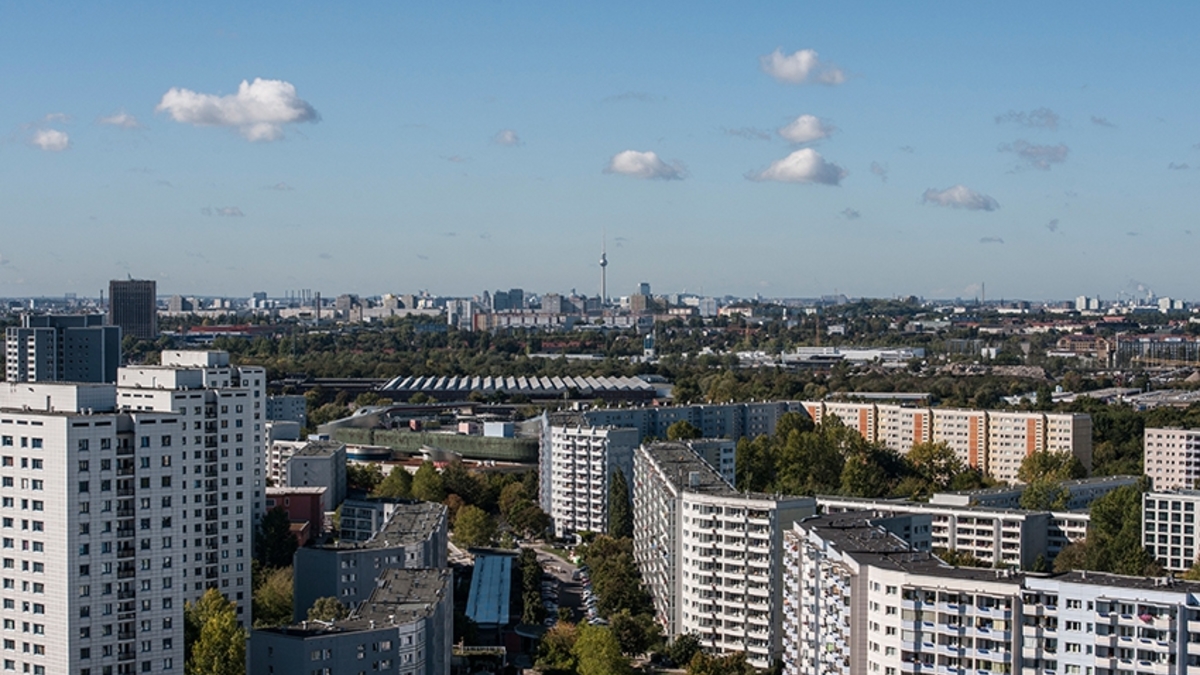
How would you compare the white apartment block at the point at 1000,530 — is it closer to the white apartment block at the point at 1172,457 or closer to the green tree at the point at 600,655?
the green tree at the point at 600,655

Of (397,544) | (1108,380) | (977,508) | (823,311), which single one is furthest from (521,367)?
(823,311)

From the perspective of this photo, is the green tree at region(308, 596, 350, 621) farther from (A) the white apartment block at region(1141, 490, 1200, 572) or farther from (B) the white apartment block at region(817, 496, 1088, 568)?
(A) the white apartment block at region(1141, 490, 1200, 572)

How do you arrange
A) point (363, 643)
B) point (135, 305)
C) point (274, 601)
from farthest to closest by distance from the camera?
1. point (135, 305)
2. point (274, 601)
3. point (363, 643)

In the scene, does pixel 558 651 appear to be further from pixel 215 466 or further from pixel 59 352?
pixel 59 352

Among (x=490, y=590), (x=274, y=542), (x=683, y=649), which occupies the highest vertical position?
(x=274, y=542)

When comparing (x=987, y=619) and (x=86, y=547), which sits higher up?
(x=86, y=547)

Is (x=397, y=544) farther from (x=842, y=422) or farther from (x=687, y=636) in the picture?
(x=842, y=422)

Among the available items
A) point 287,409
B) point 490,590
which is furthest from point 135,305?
point 490,590
